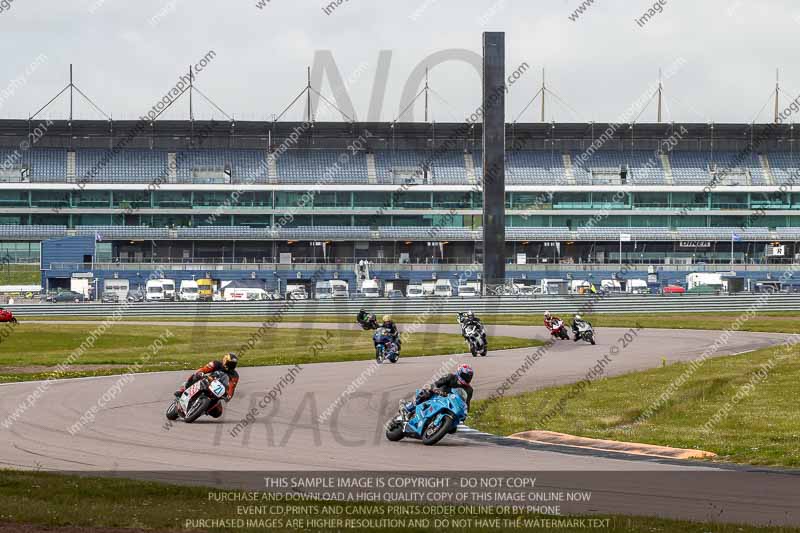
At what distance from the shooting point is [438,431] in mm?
17891

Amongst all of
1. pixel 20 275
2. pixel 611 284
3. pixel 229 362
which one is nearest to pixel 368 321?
pixel 229 362

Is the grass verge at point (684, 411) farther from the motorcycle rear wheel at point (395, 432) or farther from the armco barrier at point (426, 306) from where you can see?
the armco barrier at point (426, 306)

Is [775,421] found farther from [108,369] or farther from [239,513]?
[108,369]

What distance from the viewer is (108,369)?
107ft

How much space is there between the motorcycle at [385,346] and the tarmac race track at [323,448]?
4357 mm

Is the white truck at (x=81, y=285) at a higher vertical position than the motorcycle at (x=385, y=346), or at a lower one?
higher

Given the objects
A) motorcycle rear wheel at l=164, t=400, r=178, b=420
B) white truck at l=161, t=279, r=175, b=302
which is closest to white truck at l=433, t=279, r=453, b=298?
white truck at l=161, t=279, r=175, b=302

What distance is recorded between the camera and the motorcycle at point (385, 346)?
34531 mm

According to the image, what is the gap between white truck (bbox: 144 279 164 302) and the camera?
87.4m

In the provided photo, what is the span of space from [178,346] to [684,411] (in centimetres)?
2593

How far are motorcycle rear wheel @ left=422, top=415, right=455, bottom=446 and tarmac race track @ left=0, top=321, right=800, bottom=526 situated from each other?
179 mm

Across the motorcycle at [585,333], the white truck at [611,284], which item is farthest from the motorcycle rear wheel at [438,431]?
the white truck at [611,284]

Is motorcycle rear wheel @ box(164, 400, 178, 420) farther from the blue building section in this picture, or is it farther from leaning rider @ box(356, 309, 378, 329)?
the blue building section

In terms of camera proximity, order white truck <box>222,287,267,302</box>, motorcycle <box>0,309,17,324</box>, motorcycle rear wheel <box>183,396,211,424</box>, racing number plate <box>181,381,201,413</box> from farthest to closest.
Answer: white truck <box>222,287,267,302</box> < motorcycle <box>0,309,17,324</box> < racing number plate <box>181,381,201,413</box> < motorcycle rear wheel <box>183,396,211,424</box>
